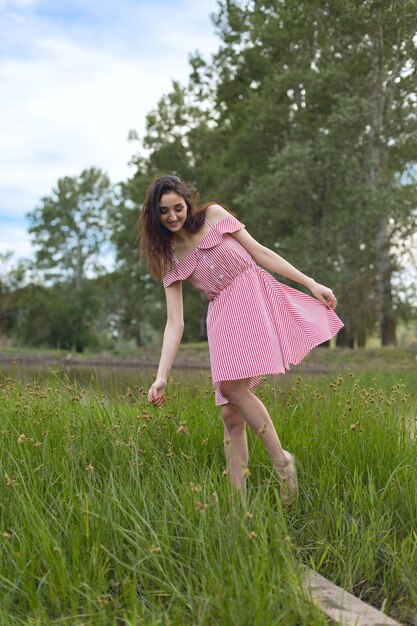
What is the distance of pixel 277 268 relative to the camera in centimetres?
399

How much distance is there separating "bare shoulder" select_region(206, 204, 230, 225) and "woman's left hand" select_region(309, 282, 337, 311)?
0.63 m

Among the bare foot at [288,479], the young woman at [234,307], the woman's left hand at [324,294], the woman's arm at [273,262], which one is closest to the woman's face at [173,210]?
the young woman at [234,307]

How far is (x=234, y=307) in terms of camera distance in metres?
3.81

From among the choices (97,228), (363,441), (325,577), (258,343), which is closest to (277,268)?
(258,343)

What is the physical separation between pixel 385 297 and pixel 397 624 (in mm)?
21213

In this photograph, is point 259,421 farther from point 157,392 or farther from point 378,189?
point 378,189

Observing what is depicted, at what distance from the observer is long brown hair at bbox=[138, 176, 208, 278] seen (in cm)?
397

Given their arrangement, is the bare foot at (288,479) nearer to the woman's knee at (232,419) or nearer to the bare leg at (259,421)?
the bare leg at (259,421)

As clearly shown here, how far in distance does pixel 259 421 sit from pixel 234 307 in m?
0.61

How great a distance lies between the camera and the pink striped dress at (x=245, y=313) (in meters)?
3.71

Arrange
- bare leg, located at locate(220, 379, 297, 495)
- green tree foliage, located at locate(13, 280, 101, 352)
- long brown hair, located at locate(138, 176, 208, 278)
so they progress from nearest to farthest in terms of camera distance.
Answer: bare leg, located at locate(220, 379, 297, 495), long brown hair, located at locate(138, 176, 208, 278), green tree foliage, located at locate(13, 280, 101, 352)

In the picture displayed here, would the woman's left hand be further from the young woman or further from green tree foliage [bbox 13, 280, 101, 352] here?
green tree foliage [bbox 13, 280, 101, 352]

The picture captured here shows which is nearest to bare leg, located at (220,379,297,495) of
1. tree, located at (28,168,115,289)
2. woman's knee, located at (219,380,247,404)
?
woman's knee, located at (219,380,247,404)

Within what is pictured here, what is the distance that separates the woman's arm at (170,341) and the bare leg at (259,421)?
12.3 inches
